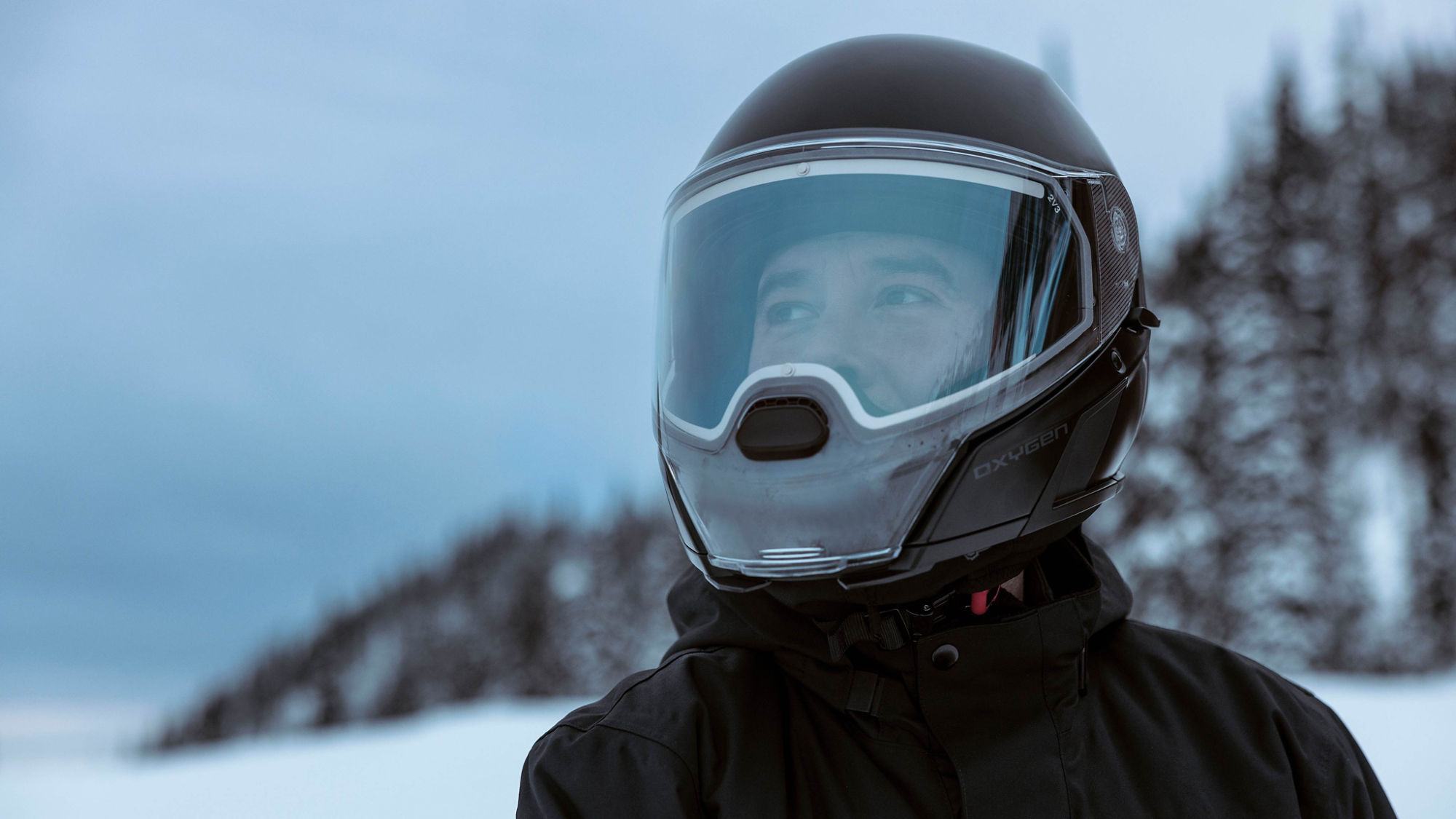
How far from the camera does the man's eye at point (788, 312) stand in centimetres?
158

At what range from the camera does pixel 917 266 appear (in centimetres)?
158

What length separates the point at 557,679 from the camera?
24859 millimetres

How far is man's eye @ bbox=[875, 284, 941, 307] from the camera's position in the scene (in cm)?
156

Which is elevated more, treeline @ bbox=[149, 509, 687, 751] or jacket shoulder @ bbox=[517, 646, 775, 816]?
jacket shoulder @ bbox=[517, 646, 775, 816]

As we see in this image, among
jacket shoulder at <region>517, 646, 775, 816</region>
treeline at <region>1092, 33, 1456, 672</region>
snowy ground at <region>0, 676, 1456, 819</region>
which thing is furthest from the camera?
treeline at <region>1092, 33, 1456, 672</region>

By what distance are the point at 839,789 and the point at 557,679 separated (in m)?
24.6

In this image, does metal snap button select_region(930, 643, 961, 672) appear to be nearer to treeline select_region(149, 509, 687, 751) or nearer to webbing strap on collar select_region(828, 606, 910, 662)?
webbing strap on collar select_region(828, 606, 910, 662)

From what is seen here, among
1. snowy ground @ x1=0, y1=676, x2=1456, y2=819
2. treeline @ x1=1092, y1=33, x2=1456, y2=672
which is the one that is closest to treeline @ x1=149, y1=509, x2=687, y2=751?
treeline @ x1=1092, y1=33, x2=1456, y2=672

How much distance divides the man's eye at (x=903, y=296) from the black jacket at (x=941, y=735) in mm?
470

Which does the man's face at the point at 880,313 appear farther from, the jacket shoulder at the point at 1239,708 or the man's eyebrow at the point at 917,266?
the jacket shoulder at the point at 1239,708

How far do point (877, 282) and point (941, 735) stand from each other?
645 mm

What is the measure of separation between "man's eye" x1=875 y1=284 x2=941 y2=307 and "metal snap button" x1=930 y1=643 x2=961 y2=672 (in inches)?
19.8

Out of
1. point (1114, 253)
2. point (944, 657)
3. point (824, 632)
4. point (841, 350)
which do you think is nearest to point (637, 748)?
point (824, 632)

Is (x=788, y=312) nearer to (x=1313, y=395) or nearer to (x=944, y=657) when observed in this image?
(x=944, y=657)
